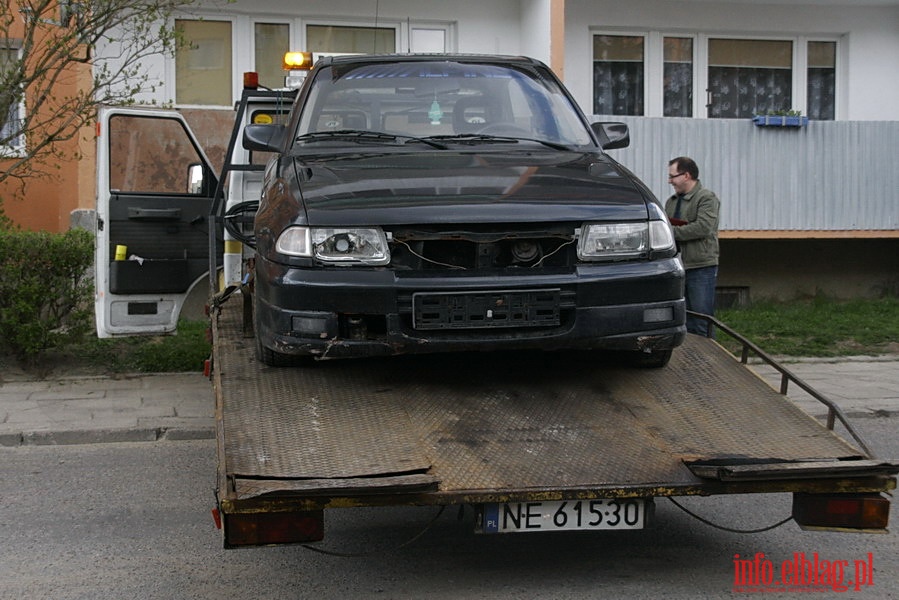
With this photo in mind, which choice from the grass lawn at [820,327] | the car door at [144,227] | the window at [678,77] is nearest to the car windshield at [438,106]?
the car door at [144,227]

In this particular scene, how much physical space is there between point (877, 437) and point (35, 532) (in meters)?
5.58

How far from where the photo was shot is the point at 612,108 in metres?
15.1

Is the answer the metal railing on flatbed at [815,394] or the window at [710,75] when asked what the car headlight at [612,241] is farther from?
the window at [710,75]

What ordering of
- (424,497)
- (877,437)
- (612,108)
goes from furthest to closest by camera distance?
(612,108), (877,437), (424,497)

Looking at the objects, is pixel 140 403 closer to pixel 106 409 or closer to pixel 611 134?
pixel 106 409

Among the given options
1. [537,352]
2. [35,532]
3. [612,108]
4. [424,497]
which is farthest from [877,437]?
[612,108]

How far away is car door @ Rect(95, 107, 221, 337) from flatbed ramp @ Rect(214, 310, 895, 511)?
3.53 metres

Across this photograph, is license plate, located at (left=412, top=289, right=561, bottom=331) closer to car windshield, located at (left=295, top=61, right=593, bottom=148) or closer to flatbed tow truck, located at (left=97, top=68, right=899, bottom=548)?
flatbed tow truck, located at (left=97, top=68, right=899, bottom=548)

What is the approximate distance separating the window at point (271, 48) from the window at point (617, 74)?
4278 millimetres

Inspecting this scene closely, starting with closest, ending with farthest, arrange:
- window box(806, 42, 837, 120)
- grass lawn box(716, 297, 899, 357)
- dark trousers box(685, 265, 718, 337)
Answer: dark trousers box(685, 265, 718, 337) < grass lawn box(716, 297, 899, 357) < window box(806, 42, 837, 120)

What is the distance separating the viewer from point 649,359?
17.2 ft

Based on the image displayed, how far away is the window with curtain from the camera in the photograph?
50.4ft

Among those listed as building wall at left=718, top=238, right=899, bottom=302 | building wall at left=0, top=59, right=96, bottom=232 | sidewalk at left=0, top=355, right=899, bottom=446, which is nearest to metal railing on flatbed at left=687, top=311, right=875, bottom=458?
sidewalk at left=0, top=355, right=899, bottom=446

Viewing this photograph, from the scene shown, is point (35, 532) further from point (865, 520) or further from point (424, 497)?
point (865, 520)
